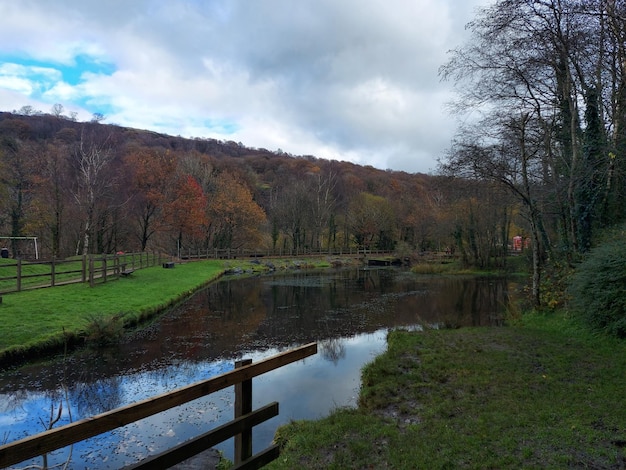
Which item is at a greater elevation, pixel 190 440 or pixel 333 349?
pixel 190 440

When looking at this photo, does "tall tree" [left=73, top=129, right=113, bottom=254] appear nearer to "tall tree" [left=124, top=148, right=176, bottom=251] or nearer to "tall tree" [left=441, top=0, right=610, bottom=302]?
"tall tree" [left=124, top=148, right=176, bottom=251]

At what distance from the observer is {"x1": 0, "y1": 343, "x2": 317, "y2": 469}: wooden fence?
82.1 inches

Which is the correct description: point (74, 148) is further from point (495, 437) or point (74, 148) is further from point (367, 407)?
point (495, 437)

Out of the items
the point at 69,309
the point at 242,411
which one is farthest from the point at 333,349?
the point at 69,309

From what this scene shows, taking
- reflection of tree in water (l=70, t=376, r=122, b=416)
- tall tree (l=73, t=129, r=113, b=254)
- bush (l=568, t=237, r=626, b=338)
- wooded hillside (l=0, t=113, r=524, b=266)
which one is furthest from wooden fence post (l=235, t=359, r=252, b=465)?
tall tree (l=73, t=129, r=113, b=254)

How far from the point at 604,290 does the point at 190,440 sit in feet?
33.1

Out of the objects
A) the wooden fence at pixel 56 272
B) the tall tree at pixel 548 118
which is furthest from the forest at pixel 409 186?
the wooden fence at pixel 56 272

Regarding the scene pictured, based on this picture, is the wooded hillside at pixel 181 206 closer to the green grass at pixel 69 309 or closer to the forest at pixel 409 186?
the forest at pixel 409 186

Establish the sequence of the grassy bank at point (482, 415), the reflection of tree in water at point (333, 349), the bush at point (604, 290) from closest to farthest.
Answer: the grassy bank at point (482, 415) → the bush at point (604, 290) → the reflection of tree in water at point (333, 349)

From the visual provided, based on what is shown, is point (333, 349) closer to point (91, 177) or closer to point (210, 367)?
point (210, 367)

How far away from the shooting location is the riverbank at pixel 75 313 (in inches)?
409

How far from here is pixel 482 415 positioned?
18.2ft

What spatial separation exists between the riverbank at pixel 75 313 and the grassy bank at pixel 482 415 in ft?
15.4

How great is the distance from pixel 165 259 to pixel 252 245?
1698 centimetres
